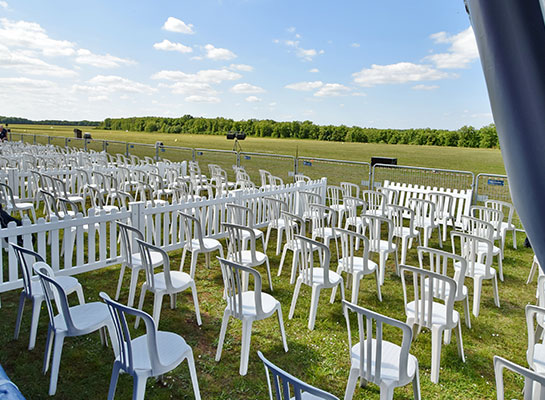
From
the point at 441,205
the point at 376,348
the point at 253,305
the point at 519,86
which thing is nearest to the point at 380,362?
the point at 376,348

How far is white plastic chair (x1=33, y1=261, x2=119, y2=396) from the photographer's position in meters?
2.99

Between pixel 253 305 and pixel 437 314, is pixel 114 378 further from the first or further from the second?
pixel 437 314

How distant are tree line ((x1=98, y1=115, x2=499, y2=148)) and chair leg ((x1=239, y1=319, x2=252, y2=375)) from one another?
52945 mm

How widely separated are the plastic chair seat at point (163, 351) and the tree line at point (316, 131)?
5360 centimetres

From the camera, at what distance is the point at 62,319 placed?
3.20m

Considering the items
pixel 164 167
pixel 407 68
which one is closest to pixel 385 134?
pixel 407 68

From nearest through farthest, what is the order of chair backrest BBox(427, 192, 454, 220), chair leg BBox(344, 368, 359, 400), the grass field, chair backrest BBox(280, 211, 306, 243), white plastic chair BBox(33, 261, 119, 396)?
chair leg BBox(344, 368, 359, 400) → white plastic chair BBox(33, 261, 119, 396) → the grass field → chair backrest BBox(280, 211, 306, 243) → chair backrest BBox(427, 192, 454, 220)

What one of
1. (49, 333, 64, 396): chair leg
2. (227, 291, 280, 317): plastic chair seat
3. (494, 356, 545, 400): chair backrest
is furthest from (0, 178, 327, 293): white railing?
(494, 356, 545, 400): chair backrest

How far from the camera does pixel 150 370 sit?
258 cm

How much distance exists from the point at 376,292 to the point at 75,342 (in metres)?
3.76

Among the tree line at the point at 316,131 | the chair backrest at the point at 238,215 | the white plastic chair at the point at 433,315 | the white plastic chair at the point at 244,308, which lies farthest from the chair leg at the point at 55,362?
the tree line at the point at 316,131

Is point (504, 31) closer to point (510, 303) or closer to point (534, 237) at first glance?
point (534, 237)

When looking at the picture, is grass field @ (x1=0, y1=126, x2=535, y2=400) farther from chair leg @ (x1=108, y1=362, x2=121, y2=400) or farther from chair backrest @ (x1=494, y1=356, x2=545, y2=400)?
chair backrest @ (x1=494, y1=356, x2=545, y2=400)

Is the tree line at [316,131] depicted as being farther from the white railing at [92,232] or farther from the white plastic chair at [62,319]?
the white plastic chair at [62,319]
